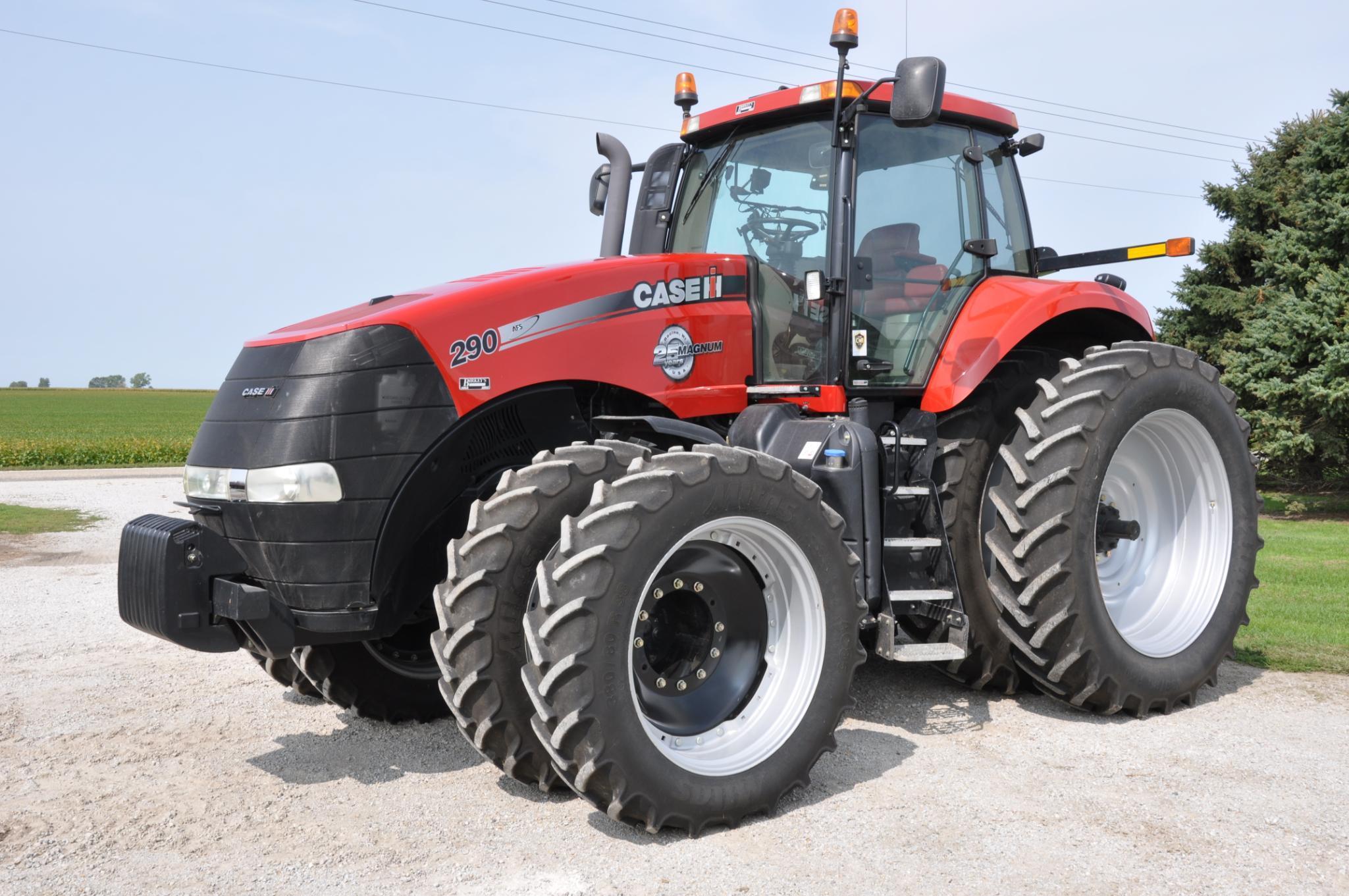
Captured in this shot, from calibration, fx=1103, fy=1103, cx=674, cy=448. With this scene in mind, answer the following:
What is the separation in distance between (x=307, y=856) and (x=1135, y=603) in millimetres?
3814

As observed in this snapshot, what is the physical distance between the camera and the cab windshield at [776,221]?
476 centimetres

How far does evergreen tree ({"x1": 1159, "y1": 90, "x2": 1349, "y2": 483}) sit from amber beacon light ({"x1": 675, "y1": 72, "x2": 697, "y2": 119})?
11.9 meters

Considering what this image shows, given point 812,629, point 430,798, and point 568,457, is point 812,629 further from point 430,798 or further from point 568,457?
point 430,798

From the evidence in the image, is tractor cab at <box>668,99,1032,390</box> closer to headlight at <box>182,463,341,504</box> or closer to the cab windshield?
the cab windshield

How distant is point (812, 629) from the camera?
381cm

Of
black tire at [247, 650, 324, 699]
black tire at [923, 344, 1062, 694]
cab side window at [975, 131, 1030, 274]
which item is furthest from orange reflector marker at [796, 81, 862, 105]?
black tire at [247, 650, 324, 699]

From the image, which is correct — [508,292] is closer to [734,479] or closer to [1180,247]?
[734,479]

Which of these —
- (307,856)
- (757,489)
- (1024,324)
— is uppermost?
(1024,324)

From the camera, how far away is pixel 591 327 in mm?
4176

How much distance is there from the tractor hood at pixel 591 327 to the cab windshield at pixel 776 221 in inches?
6.2

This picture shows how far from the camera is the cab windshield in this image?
4.76m

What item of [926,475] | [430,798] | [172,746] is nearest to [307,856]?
[430,798]

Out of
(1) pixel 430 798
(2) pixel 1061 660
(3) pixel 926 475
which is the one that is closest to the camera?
(1) pixel 430 798

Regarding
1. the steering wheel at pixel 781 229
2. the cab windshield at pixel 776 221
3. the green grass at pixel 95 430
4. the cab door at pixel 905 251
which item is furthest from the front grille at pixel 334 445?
the green grass at pixel 95 430
